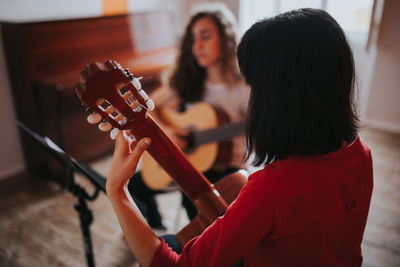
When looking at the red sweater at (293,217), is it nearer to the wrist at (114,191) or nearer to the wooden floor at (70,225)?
the wrist at (114,191)

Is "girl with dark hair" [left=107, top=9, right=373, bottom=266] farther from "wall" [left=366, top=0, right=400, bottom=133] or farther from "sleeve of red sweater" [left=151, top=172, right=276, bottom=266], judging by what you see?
"wall" [left=366, top=0, right=400, bottom=133]

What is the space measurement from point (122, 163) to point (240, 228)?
28cm

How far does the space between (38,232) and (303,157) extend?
1672mm

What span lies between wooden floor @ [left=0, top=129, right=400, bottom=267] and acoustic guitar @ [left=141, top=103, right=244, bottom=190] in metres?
0.42

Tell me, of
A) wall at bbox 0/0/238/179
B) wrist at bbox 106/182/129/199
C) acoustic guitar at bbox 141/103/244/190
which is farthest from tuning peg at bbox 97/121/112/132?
wall at bbox 0/0/238/179

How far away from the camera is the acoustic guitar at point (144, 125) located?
2.04 ft

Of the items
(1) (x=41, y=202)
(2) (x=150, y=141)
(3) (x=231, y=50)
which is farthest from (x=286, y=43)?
(1) (x=41, y=202)

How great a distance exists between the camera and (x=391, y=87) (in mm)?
3062

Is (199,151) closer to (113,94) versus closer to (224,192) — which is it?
(224,192)

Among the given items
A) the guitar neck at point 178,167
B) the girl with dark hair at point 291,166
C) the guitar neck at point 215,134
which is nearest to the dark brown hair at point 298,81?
the girl with dark hair at point 291,166

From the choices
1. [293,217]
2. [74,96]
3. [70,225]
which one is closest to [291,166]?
[293,217]

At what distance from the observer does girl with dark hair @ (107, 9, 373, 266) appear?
63 cm

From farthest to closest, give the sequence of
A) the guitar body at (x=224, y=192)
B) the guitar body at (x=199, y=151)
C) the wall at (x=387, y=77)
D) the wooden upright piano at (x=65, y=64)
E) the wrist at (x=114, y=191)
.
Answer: the wall at (x=387, y=77), the wooden upright piano at (x=65, y=64), the guitar body at (x=199, y=151), the guitar body at (x=224, y=192), the wrist at (x=114, y=191)

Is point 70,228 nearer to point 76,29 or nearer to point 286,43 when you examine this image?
point 76,29
